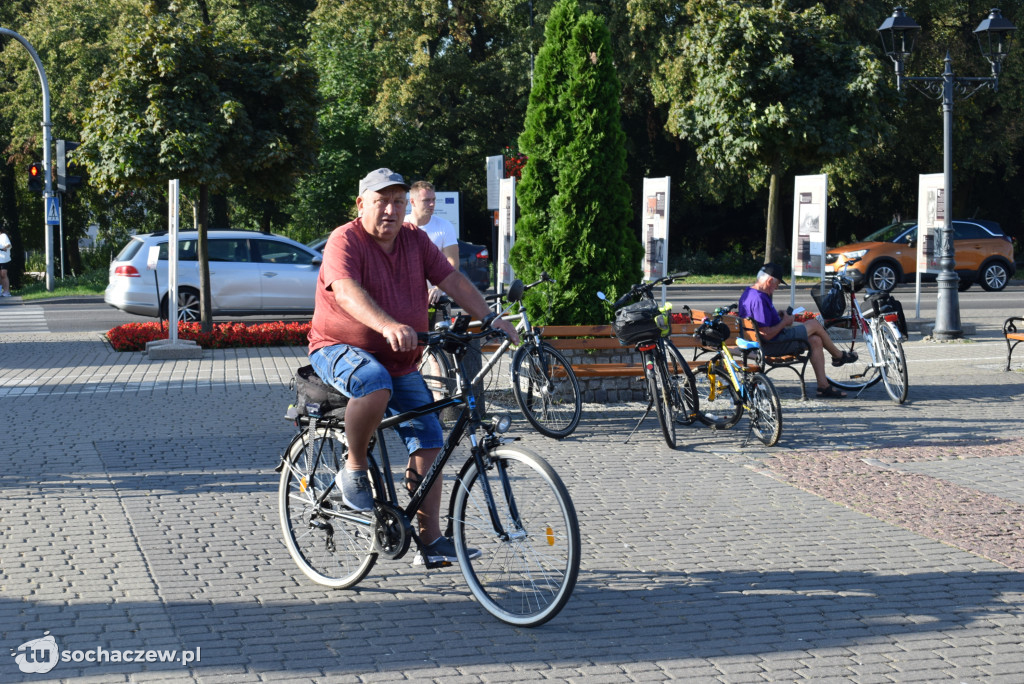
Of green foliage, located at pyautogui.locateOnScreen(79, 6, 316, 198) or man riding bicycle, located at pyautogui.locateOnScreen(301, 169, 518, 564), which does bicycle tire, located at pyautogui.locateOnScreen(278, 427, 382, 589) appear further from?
green foliage, located at pyautogui.locateOnScreen(79, 6, 316, 198)

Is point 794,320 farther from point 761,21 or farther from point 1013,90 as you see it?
point 1013,90

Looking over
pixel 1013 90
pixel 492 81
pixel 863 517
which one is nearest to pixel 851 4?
pixel 1013 90

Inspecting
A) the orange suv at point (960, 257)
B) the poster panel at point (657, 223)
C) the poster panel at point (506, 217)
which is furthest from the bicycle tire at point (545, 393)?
the orange suv at point (960, 257)

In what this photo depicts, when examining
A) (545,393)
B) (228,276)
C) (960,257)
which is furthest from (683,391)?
(960,257)

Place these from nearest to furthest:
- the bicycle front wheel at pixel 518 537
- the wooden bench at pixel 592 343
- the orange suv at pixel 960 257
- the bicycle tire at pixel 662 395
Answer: the bicycle front wheel at pixel 518 537 → the bicycle tire at pixel 662 395 → the wooden bench at pixel 592 343 → the orange suv at pixel 960 257

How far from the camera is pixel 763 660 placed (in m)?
4.29

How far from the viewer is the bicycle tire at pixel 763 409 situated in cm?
848

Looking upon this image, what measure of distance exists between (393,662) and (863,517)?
10.7 feet

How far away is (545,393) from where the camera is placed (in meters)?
9.17

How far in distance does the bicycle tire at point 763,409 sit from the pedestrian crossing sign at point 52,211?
79.0 ft

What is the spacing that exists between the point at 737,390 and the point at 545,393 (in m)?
1.48

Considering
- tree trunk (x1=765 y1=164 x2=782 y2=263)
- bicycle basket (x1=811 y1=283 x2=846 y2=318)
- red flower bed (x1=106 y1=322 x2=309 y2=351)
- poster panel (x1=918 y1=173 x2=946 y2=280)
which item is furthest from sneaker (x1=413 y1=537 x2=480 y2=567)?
tree trunk (x1=765 y1=164 x2=782 y2=263)

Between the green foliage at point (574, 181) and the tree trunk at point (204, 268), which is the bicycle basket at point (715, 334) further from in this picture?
the tree trunk at point (204, 268)
